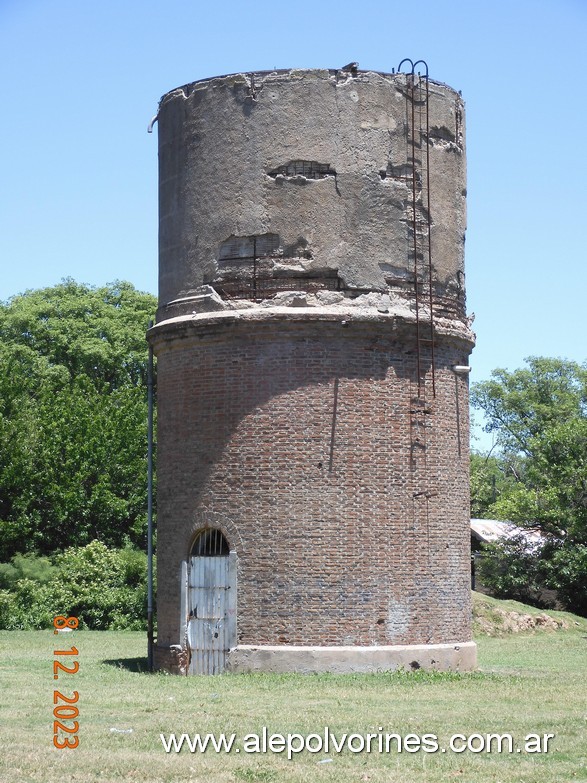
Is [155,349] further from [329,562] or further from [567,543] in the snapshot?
[567,543]

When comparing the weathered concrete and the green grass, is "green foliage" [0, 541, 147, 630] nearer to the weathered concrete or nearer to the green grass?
the green grass

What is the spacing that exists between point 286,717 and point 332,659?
4600mm

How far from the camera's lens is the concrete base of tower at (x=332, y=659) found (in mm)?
19219

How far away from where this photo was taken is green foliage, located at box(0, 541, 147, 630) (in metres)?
32.0

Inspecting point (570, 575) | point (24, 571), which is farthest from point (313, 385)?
point (570, 575)

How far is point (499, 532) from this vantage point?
4525 centimetres

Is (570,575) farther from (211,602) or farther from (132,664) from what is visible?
(211,602)

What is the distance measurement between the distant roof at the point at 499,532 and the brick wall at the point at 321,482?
19071 mm

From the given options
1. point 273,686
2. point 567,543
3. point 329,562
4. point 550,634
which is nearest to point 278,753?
point 273,686

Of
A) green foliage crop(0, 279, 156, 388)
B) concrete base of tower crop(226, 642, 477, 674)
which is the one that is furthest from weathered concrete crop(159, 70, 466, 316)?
green foliage crop(0, 279, 156, 388)

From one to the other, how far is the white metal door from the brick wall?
0.26m

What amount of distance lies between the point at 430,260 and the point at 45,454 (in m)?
18.1

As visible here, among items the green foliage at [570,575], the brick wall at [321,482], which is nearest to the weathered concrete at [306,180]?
the brick wall at [321,482]

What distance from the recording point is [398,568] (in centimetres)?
1986
